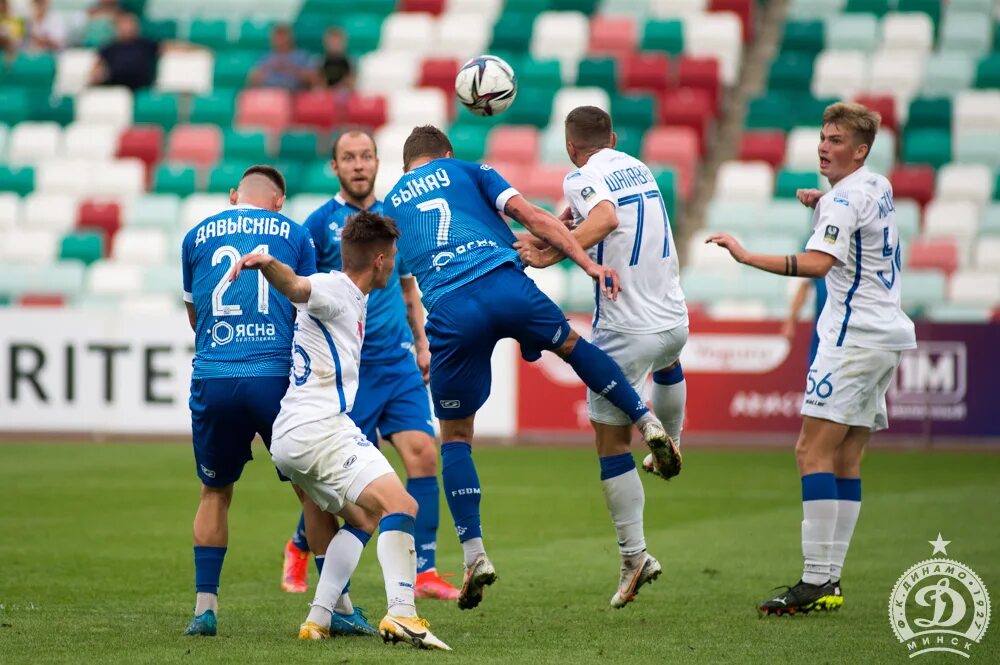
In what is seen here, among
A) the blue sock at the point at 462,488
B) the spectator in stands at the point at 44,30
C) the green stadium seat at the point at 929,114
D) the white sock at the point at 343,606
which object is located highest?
the spectator in stands at the point at 44,30

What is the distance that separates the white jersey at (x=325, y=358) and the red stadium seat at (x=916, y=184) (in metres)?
13.5

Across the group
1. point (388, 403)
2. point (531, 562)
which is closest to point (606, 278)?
point (388, 403)

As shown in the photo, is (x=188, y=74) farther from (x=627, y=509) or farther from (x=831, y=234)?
(x=831, y=234)

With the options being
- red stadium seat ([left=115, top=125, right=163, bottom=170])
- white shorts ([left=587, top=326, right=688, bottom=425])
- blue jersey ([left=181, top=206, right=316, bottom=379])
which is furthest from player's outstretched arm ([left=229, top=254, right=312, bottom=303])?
red stadium seat ([left=115, top=125, right=163, bottom=170])

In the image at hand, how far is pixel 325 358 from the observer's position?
6.55 metres

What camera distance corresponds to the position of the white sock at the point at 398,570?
643 centimetres

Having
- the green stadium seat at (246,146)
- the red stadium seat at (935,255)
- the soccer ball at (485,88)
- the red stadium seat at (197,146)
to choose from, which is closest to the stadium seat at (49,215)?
the red stadium seat at (197,146)

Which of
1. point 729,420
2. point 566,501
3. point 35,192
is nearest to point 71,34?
point 35,192

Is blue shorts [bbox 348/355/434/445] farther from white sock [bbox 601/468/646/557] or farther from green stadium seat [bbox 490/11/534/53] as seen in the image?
green stadium seat [bbox 490/11/534/53]

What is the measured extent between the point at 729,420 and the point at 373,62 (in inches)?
351

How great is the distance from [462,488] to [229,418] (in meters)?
1.27

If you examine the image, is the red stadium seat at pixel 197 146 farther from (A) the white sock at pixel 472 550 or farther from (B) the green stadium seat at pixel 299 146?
(A) the white sock at pixel 472 550

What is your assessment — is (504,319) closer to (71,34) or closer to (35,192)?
(35,192)

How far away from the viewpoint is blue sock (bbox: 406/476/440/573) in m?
8.44
